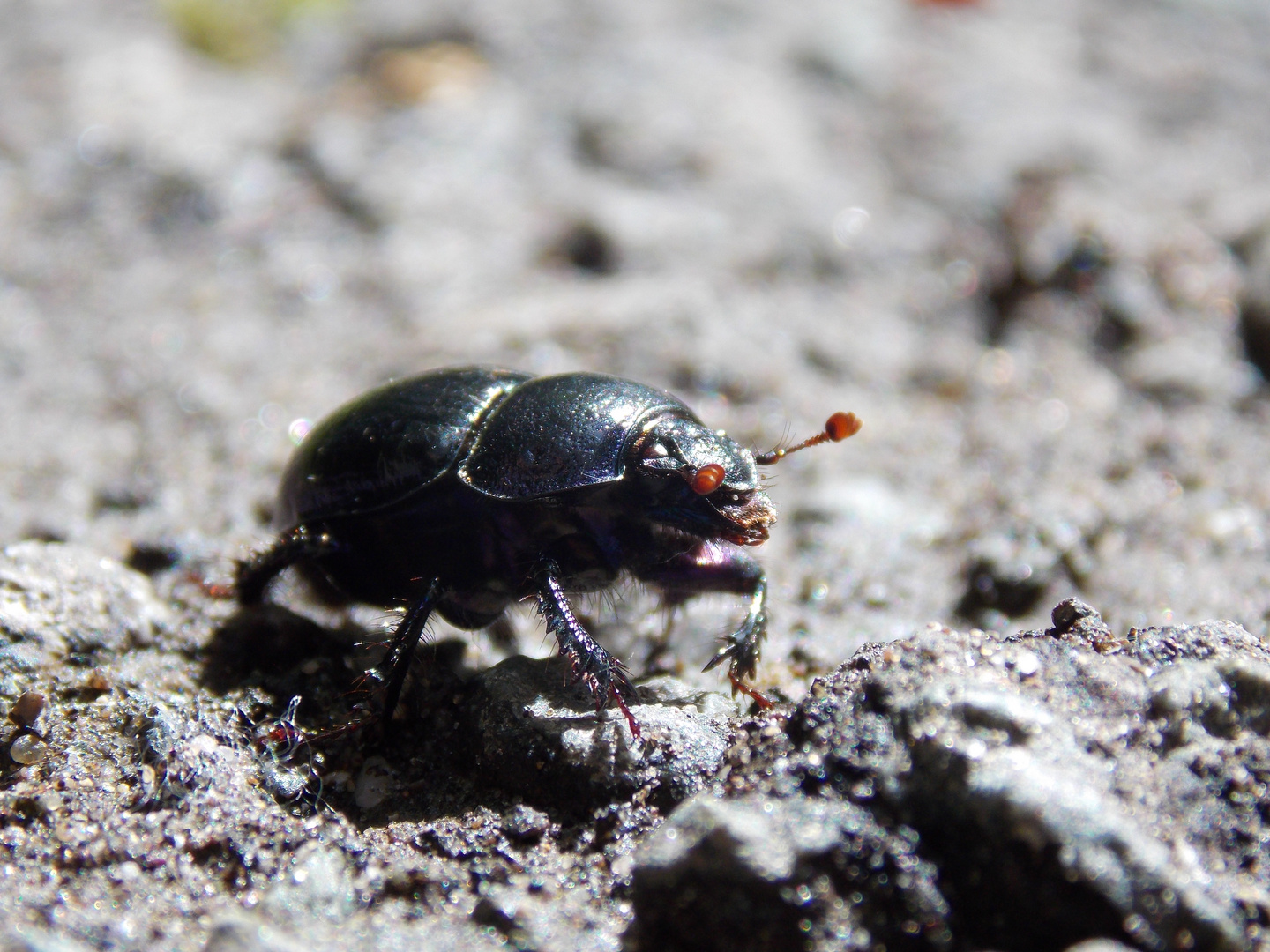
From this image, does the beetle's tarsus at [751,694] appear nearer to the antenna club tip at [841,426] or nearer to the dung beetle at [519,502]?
the dung beetle at [519,502]

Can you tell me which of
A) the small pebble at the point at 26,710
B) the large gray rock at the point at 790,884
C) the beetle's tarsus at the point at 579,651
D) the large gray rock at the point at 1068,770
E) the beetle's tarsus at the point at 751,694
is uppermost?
the large gray rock at the point at 1068,770

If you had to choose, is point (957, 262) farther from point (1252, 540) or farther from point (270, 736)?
point (270, 736)

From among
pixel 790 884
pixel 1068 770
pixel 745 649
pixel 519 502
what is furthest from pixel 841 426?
Result: pixel 790 884

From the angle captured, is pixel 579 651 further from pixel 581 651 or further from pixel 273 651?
pixel 273 651

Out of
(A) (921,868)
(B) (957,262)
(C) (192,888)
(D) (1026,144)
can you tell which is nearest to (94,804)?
(C) (192,888)

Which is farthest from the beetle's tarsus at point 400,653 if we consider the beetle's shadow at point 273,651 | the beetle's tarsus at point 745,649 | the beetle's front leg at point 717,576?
the beetle's tarsus at point 745,649

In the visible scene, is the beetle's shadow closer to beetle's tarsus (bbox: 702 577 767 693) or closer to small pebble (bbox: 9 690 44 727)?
small pebble (bbox: 9 690 44 727)
